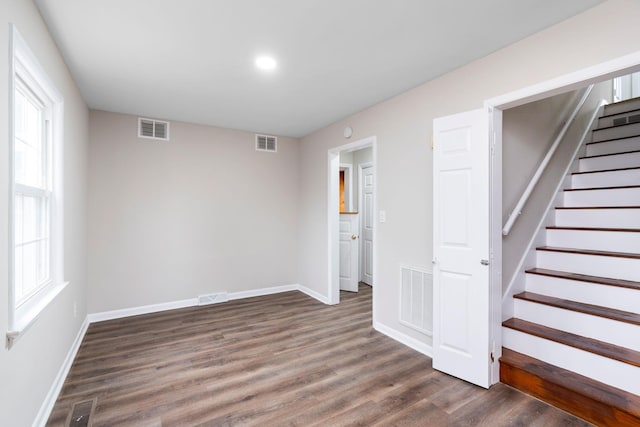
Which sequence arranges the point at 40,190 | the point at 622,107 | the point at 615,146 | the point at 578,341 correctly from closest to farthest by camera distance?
1. the point at 40,190
2. the point at 578,341
3. the point at 615,146
4. the point at 622,107

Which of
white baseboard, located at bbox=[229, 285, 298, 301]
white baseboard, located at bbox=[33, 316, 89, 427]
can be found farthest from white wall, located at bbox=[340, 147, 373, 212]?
white baseboard, located at bbox=[33, 316, 89, 427]

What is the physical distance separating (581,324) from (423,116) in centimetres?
216

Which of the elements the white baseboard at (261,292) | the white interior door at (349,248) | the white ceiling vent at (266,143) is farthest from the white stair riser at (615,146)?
the white baseboard at (261,292)

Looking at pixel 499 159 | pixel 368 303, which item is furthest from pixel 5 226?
pixel 368 303

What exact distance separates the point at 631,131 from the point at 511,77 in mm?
2549

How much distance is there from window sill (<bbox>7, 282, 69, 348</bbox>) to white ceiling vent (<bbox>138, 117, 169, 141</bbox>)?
2324mm

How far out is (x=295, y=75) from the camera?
275 centimetres

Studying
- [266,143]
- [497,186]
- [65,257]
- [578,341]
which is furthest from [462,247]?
[266,143]

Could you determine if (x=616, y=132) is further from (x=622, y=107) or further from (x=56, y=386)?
(x=56, y=386)

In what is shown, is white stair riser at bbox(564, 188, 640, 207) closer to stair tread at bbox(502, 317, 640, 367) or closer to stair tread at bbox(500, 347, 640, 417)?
stair tread at bbox(502, 317, 640, 367)

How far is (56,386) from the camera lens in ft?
7.21

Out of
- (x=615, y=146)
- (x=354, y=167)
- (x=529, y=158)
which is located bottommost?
(x=529, y=158)

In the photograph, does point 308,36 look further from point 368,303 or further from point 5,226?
point 368,303

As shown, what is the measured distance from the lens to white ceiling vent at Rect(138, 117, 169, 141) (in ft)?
13.0
